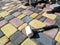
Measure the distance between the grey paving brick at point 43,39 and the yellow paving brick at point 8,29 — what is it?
450 millimetres

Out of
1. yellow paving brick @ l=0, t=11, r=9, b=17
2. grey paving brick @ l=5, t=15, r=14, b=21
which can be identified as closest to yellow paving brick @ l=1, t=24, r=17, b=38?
grey paving brick @ l=5, t=15, r=14, b=21

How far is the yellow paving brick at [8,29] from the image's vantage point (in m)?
2.06

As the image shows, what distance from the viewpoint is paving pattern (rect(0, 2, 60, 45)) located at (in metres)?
1.83

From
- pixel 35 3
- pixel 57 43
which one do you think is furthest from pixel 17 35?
pixel 35 3

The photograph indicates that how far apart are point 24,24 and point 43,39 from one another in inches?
23.6

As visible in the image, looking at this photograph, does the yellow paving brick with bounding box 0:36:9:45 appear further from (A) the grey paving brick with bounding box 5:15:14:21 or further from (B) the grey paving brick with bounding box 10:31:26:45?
(A) the grey paving brick with bounding box 5:15:14:21

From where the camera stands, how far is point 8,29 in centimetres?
218

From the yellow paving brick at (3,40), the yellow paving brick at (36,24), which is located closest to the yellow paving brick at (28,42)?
the yellow paving brick at (3,40)

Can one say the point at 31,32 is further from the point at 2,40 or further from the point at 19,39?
the point at 2,40

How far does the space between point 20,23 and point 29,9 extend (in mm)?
712

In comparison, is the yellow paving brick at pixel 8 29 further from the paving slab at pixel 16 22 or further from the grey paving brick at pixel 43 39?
the grey paving brick at pixel 43 39

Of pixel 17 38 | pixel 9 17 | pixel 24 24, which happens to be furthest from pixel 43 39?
pixel 9 17

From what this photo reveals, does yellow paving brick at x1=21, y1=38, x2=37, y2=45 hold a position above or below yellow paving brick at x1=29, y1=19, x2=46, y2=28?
below

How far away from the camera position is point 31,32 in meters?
1.87
